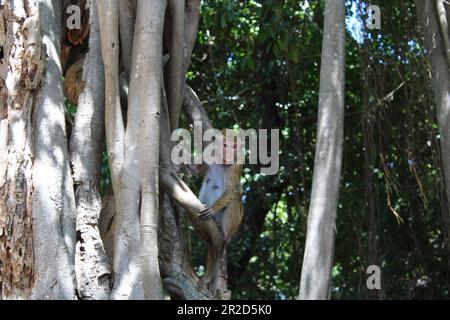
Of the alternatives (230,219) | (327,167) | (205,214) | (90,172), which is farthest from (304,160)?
(327,167)

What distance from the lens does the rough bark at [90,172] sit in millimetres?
Result: 4910

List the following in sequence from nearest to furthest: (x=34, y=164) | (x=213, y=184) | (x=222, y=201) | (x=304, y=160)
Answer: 1. (x=34, y=164)
2. (x=222, y=201)
3. (x=213, y=184)
4. (x=304, y=160)

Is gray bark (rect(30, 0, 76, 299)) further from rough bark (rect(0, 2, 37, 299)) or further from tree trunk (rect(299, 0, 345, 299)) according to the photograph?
tree trunk (rect(299, 0, 345, 299))

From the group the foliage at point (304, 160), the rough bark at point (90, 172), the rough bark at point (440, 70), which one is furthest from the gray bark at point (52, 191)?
the foliage at point (304, 160)

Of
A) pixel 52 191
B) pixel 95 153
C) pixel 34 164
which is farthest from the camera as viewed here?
pixel 95 153

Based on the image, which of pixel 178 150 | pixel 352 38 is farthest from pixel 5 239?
pixel 352 38

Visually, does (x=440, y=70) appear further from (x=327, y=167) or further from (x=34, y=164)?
(x=34, y=164)

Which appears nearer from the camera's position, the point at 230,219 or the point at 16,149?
the point at 16,149

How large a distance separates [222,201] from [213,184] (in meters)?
0.32

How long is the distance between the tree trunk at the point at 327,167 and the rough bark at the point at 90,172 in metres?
1.27

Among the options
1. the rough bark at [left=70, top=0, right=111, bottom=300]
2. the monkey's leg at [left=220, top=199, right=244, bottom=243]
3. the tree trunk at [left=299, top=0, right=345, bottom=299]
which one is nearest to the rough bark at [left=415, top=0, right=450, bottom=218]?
the tree trunk at [left=299, top=0, right=345, bottom=299]

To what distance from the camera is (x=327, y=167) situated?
4.41 metres

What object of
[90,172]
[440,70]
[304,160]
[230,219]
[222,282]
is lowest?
[222,282]

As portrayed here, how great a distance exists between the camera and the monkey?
5641mm
